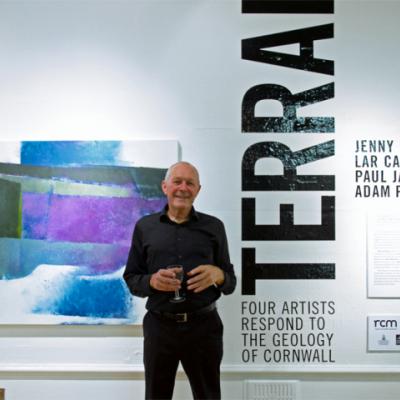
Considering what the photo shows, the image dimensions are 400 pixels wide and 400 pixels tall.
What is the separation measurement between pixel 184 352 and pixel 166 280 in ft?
1.32

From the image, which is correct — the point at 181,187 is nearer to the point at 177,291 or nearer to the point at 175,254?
the point at 175,254

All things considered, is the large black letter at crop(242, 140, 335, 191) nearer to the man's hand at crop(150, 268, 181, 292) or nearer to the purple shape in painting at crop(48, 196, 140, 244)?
the purple shape in painting at crop(48, 196, 140, 244)

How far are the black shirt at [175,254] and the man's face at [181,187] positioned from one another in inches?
3.8

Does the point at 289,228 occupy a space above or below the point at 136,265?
above

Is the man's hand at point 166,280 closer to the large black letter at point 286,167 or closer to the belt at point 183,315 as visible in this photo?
the belt at point 183,315

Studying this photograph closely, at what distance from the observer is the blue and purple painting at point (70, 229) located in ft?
8.99

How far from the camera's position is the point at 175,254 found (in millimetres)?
2350

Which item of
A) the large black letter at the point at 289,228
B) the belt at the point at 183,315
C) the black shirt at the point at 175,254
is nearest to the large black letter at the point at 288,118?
the large black letter at the point at 289,228

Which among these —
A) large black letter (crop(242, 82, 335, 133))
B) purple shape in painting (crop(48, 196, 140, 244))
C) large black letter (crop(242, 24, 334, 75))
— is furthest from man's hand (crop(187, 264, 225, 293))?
large black letter (crop(242, 24, 334, 75))

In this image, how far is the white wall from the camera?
277 cm

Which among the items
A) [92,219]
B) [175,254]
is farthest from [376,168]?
[92,219]

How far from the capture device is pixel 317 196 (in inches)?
110

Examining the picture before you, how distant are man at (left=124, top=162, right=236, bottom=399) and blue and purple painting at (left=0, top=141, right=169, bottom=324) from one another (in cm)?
35

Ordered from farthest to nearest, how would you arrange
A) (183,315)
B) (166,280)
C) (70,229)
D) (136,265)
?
(70,229)
(136,265)
(183,315)
(166,280)
